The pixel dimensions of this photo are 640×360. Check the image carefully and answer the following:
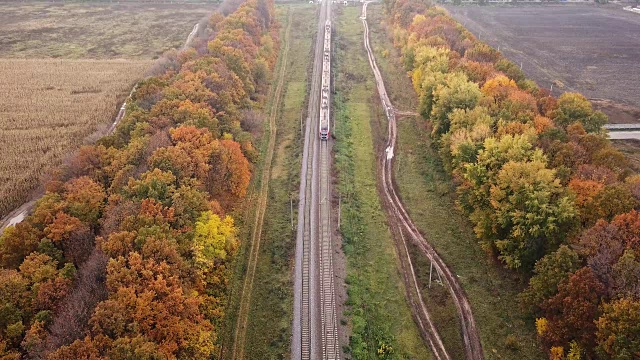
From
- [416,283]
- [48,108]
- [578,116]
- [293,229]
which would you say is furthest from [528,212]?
[48,108]

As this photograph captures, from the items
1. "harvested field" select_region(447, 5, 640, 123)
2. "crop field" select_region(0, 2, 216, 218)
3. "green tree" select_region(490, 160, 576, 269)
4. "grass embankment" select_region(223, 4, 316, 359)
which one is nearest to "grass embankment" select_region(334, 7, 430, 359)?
"grass embankment" select_region(223, 4, 316, 359)

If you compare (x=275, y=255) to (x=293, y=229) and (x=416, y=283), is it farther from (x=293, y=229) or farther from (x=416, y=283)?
(x=416, y=283)

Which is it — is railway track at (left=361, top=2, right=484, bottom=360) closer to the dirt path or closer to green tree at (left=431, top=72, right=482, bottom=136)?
green tree at (left=431, top=72, right=482, bottom=136)

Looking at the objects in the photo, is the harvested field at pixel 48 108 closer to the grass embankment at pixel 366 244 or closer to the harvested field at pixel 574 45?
the grass embankment at pixel 366 244

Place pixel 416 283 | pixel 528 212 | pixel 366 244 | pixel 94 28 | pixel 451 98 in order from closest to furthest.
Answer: pixel 528 212 → pixel 416 283 → pixel 366 244 → pixel 451 98 → pixel 94 28

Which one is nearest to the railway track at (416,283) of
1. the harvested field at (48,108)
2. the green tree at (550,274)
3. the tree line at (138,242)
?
the green tree at (550,274)

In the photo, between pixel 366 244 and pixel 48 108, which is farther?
pixel 48 108

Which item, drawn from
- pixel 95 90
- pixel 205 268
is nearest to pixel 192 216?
pixel 205 268
